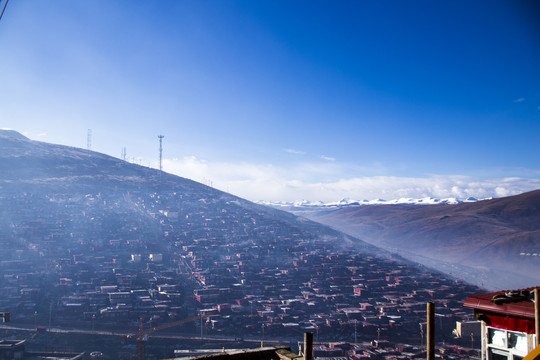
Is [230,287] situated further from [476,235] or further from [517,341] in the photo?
[476,235]

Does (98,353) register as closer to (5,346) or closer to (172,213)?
(5,346)

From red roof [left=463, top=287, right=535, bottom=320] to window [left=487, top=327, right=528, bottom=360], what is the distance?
0.16 m

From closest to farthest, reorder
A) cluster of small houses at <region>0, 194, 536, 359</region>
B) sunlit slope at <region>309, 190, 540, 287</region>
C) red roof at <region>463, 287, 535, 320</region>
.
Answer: red roof at <region>463, 287, 535, 320</region>, cluster of small houses at <region>0, 194, 536, 359</region>, sunlit slope at <region>309, 190, 540, 287</region>

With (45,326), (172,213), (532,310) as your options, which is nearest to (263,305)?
(45,326)

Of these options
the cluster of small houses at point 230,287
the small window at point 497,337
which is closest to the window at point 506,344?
the small window at point 497,337

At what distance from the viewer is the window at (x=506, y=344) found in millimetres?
2289

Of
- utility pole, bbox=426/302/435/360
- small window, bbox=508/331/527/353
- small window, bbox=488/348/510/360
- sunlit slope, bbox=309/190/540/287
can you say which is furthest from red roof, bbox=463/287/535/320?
sunlit slope, bbox=309/190/540/287

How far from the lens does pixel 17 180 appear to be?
1564 inches

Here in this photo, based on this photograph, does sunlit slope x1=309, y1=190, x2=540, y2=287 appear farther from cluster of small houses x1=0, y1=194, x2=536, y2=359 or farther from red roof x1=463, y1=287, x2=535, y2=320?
red roof x1=463, y1=287, x2=535, y2=320

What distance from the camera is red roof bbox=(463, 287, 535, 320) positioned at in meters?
2.24

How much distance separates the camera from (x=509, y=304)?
2.35 metres

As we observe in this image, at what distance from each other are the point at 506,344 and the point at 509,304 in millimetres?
307

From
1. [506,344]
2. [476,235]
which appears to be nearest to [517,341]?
[506,344]

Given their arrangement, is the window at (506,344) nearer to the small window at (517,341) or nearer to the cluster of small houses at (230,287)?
the small window at (517,341)
